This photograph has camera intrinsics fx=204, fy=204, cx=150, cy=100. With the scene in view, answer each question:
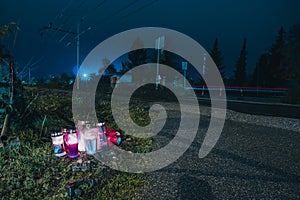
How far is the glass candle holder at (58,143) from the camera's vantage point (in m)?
3.25

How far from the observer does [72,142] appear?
131 inches

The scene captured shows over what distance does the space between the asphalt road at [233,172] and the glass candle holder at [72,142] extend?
129 cm

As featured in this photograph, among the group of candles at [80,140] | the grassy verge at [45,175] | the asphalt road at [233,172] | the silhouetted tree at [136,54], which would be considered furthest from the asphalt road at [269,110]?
the silhouetted tree at [136,54]

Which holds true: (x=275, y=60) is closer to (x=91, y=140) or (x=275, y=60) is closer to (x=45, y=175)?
(x=91, y=140)

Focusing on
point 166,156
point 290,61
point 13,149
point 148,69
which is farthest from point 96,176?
point 290,61

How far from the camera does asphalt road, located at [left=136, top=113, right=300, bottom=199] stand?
2.58m

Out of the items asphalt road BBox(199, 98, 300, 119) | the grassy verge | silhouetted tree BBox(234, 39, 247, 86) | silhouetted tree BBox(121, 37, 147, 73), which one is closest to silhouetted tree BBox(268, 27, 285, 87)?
silhouetted tree BBox(234, 39, 247, 86)

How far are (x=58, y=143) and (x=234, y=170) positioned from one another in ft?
9.30

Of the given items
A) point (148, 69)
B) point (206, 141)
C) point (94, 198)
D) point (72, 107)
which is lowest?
point (94, 198)

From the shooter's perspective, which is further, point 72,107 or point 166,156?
point 72,107

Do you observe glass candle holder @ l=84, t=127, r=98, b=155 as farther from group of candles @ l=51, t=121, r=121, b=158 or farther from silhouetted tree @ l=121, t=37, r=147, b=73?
silhouetted tree @ l=121, t=37, r=147, b=73

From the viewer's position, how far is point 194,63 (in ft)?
168

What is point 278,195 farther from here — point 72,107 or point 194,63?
point 194,63

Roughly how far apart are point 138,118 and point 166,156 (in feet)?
8.62
